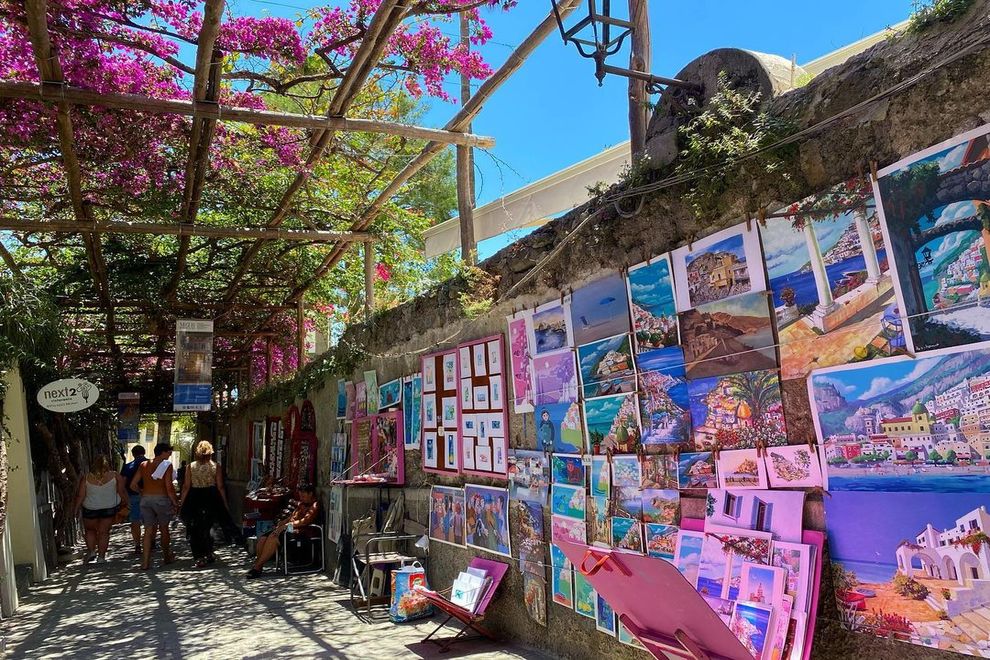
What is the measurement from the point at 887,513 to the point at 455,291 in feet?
12.5

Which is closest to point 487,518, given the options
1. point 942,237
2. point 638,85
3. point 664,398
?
point 664,398

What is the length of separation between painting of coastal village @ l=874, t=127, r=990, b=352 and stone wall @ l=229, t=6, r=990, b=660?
4.0 inches

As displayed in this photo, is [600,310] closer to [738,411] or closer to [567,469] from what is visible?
[567,469]

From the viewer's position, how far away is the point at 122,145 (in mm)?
6828

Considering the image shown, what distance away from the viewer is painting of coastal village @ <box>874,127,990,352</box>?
7.42ft

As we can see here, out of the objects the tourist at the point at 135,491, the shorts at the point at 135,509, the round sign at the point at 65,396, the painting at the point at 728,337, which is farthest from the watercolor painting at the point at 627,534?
the shorts at the point at 135,509

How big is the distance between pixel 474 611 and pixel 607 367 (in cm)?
208

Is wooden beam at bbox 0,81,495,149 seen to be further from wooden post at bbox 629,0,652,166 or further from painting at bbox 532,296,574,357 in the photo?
painting at bbox 532,296,574,357

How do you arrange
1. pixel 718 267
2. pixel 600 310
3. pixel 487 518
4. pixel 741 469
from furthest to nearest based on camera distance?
pixel 487 518, pixel 600 310, pixel 718 267, pixel 741 469

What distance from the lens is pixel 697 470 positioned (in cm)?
332

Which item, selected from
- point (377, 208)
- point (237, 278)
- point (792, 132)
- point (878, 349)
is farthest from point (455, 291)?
point (237, 278)

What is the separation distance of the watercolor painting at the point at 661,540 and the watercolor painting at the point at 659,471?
20 centimetres

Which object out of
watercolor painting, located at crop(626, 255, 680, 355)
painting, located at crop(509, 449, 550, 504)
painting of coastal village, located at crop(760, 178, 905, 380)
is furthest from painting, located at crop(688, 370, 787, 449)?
painting, located at crop(509, 449, 550, 504)

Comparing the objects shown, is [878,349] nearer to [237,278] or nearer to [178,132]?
[178,132]
